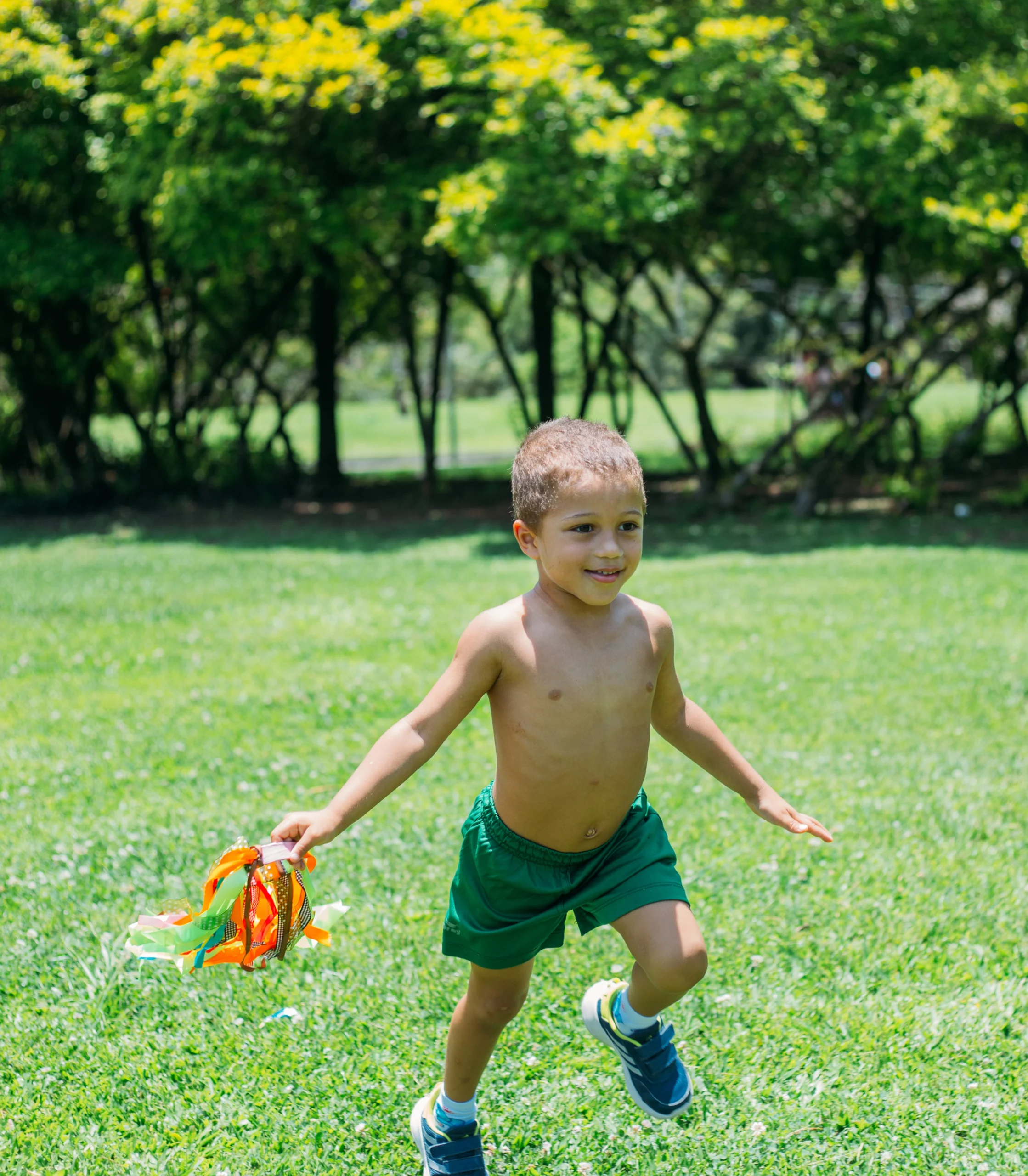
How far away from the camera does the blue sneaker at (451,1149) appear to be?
8.71 feet

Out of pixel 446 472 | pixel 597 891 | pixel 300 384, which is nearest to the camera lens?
pixel 597 891

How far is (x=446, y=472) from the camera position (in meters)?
22.0

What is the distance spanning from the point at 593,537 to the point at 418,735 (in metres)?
0.55

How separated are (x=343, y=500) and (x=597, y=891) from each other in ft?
51.9

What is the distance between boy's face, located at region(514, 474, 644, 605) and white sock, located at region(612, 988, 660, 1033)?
0.94 m

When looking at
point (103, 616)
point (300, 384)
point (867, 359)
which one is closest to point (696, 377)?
point (867, 359)

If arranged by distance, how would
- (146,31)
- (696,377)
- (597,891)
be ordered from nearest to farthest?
(597,891)
(146,31)
(696,377)

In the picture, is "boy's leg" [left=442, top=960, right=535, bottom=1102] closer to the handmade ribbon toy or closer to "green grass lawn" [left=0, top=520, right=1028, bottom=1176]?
"green grass lawn" [left=0, top=520, right=1028, bottom=1176]

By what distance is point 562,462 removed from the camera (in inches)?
99.3

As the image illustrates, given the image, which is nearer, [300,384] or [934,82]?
[934,82]

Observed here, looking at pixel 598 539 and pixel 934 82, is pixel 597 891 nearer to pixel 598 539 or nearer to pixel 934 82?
pixel 598 539

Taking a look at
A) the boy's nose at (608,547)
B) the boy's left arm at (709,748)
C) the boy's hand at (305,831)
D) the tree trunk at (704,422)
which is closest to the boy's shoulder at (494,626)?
the boy's nose at (608,547)

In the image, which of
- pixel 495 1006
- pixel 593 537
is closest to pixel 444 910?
pixel 495 1006

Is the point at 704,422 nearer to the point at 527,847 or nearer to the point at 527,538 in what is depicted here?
the point at 527,538
